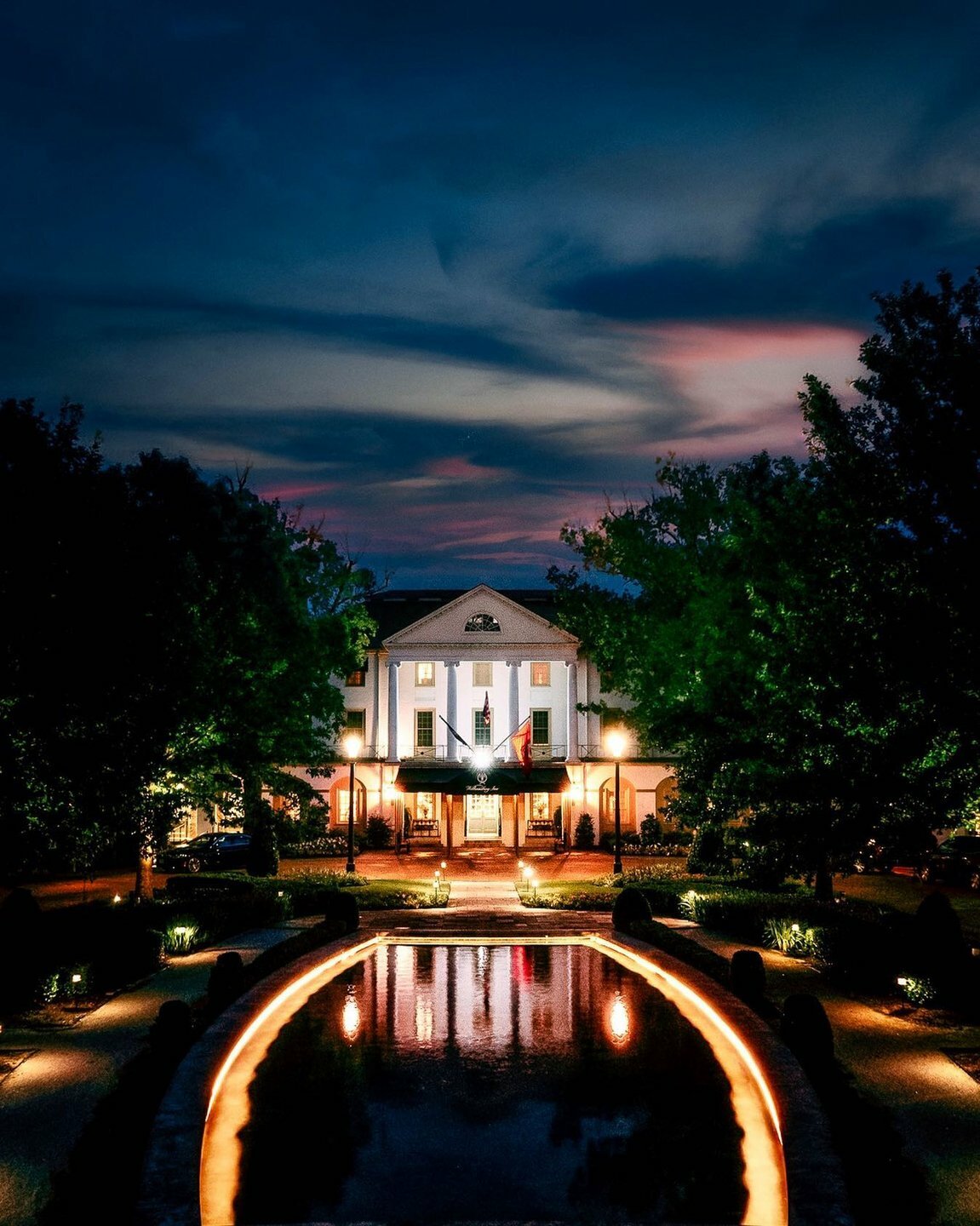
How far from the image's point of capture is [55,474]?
1900 centimetres

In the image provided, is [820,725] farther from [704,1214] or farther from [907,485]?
[704,1214]

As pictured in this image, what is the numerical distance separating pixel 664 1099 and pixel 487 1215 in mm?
3659

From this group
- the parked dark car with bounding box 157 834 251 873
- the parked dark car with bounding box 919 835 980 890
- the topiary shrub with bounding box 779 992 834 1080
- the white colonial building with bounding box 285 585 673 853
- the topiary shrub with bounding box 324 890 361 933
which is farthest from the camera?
the white colonial building with bounding box 285 585 673 853

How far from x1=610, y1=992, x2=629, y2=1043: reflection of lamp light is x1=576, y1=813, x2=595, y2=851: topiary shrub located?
29348mm

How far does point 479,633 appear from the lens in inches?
1939

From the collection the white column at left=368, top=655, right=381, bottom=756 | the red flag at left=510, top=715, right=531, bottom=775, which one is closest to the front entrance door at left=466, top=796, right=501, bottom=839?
the white column at left=368, top=655, right=381, bottom=756

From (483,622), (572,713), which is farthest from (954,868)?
(483,622)

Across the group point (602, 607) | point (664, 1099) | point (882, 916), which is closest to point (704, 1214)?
point (664, 1099)

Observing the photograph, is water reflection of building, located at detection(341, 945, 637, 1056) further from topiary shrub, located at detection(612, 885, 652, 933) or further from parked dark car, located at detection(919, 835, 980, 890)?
→ parked dark car, located at detection(919, 835, 980, 890)

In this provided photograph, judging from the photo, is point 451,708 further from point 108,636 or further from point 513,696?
point 108,636

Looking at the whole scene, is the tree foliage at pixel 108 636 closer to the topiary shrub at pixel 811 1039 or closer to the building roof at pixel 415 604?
the topiary shrub at pixel 811 1039

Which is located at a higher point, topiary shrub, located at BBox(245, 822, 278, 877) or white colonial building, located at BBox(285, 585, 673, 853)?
white colonial building, located at BBox(285, 585, 673, 853)

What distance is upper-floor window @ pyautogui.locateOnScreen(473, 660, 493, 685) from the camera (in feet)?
164

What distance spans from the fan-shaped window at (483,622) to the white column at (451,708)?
1738 mm
